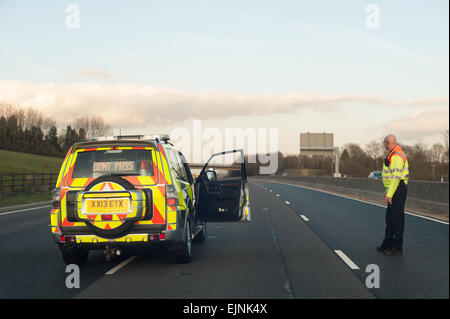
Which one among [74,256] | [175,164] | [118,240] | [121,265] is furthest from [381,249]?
[74,256]

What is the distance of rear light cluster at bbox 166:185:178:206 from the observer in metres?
7.31

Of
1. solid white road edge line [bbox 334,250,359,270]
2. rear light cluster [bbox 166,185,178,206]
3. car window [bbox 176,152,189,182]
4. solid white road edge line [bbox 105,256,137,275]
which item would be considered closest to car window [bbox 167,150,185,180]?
car window [bbox 176,152,189,182]

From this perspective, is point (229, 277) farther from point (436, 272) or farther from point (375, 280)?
point (436, 272)

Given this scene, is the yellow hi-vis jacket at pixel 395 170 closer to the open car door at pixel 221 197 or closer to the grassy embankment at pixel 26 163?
the open car door at pixel 221 197

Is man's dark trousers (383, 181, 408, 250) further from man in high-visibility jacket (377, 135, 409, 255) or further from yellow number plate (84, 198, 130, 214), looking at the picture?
yellow number plate (84, 198, 130, 214)

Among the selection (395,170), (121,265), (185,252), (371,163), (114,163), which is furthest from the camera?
(371,163)

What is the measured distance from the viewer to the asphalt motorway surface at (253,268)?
6.19 m

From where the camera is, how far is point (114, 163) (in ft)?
24.6

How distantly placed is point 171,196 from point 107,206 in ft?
3.05

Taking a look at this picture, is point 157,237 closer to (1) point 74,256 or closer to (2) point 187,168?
(1) point 74,256

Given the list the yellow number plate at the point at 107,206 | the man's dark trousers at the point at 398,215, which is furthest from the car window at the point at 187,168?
the man's dark trousers at the point at 398,215

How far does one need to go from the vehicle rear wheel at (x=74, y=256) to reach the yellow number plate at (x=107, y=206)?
0.94m
